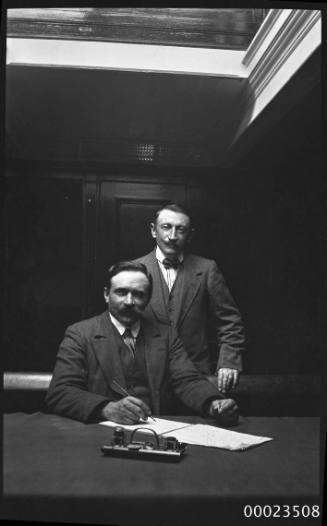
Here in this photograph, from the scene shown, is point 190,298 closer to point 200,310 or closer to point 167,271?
point 200,310

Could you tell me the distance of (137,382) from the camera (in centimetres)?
218

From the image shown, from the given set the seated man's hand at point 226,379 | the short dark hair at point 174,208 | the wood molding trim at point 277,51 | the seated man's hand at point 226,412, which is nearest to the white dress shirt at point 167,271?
the short dark hair at point 174,208

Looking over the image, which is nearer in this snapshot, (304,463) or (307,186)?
(304,463)

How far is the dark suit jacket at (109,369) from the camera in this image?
2.12 m

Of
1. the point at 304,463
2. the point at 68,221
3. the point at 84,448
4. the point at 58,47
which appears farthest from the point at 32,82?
the point at 304,463

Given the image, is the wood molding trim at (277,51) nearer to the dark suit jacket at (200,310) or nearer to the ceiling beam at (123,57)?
the ceiling beam at (123,57)

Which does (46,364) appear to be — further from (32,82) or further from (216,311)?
(32,82)

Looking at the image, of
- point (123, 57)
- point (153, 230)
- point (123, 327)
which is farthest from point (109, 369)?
point (123, 57)

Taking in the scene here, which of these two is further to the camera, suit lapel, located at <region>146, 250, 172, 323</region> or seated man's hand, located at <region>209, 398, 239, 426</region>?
suit lapel, located at <region>146, 250, 172, 323</region>

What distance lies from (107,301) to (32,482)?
836mm

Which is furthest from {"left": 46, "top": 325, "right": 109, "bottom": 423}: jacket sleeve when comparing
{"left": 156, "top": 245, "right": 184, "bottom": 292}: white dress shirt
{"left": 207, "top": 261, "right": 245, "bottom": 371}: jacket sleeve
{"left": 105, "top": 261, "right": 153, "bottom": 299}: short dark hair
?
{"left": 207, "top": 261, "right": 245, "bottom": 371}: jacket sleeve

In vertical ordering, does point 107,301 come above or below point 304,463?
above

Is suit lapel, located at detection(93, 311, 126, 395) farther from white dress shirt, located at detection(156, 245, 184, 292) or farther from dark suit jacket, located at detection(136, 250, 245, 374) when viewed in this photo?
white dress shirt, located at detection(156, 245, 184, 292)

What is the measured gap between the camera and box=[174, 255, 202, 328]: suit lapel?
7.59 feet
